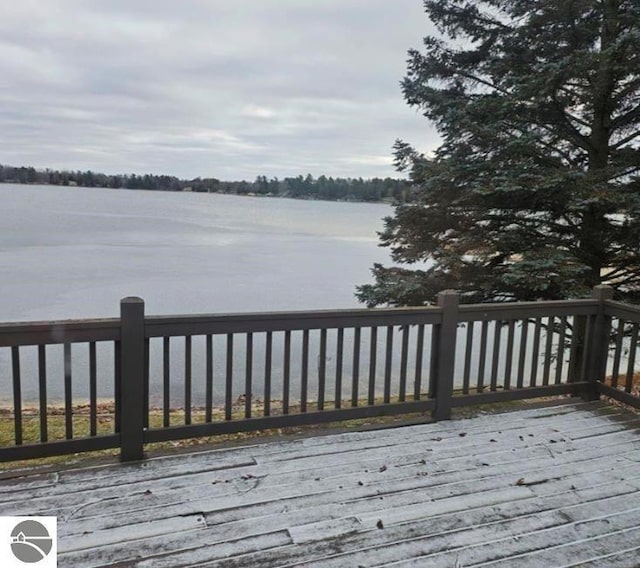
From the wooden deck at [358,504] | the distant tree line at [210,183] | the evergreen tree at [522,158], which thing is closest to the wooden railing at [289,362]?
the wooden deck at [358,504]

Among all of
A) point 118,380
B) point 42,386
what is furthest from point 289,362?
point 42,386

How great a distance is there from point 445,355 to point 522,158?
4.10 m

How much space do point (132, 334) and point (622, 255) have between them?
21.7 feet

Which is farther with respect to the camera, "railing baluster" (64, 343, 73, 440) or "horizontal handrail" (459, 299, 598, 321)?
"horizontal handrail" (459, 299, 598, 321)

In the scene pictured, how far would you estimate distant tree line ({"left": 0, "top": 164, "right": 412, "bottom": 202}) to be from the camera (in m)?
23.5

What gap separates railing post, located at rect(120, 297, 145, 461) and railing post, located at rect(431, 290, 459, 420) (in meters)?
2.00

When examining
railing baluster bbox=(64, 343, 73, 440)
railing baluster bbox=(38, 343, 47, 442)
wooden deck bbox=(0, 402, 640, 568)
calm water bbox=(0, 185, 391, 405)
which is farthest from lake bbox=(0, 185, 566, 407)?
railing baluster bbox=(38, 343, 47, 442)

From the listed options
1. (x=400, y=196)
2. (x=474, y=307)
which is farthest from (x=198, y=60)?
(x=474, y=307)

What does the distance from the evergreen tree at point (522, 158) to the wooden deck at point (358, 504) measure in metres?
3.39

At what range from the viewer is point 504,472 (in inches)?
112

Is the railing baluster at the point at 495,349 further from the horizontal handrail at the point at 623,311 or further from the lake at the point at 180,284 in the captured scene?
the horizontal handrail at the point at 623,311

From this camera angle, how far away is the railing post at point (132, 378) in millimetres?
2814

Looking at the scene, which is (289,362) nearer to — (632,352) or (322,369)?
(322,369)

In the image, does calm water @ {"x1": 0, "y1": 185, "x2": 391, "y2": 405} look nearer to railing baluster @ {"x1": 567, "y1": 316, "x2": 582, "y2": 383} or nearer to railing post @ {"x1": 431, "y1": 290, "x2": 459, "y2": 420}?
railing baluster @ {"x1": 567, "y1": 316, "x2": 582, "y2": 383}
